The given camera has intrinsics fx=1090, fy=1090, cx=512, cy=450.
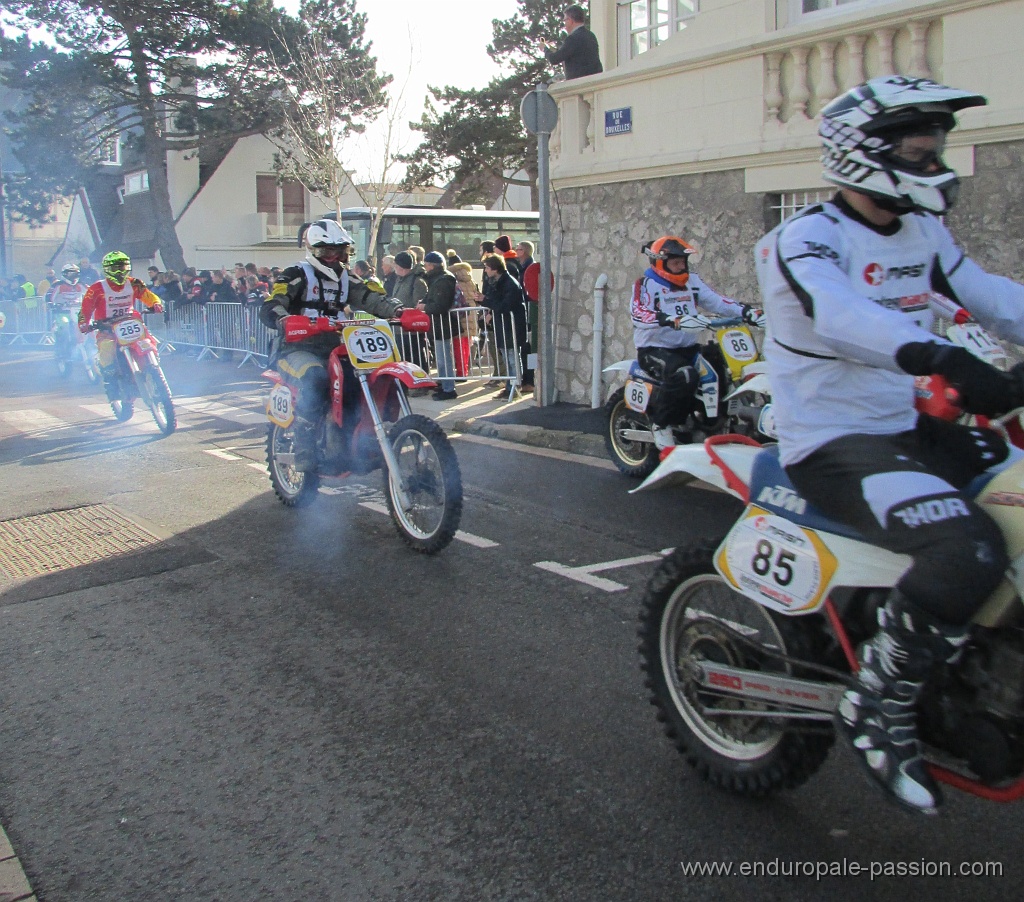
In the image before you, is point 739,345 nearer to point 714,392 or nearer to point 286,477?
point 714,392

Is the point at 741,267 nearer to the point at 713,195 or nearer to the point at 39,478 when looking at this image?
the point at 713,195

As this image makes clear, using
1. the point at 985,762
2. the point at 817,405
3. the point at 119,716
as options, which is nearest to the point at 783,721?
the point at 985,762

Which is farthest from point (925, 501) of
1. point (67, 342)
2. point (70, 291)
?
point (70, 291)

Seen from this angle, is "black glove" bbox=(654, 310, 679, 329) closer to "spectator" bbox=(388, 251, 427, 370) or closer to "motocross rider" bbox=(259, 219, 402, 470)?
"motocross rider" bbox=(259, 219, 402, 470)

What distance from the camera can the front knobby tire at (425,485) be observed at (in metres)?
6.27

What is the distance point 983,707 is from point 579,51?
11.3 meters

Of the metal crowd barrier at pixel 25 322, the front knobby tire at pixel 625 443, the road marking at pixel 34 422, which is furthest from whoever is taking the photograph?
the metal crowd barrier at pixel 25 322

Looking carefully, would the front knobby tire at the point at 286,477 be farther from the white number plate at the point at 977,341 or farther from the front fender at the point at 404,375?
the white number plate at the point at 977,341

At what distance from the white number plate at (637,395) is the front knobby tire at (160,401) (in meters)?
5.25

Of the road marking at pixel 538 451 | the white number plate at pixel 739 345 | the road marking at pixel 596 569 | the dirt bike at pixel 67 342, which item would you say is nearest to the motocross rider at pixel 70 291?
the dirt bike at pixel 67 342

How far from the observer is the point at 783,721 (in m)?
3.21

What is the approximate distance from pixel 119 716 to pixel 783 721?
258 cm

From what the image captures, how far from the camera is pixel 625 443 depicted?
889cm

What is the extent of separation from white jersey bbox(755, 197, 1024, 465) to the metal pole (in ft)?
27.8
